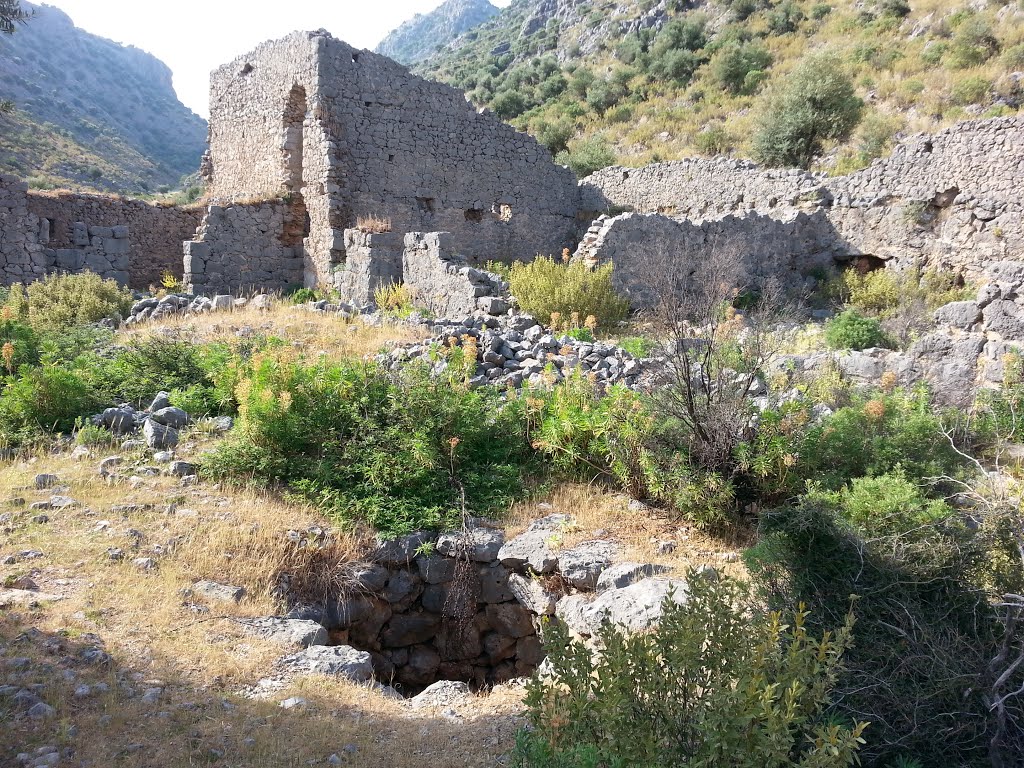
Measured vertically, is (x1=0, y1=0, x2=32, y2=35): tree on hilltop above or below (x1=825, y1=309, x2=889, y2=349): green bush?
above

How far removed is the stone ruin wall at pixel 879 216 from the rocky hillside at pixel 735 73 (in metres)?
3.73

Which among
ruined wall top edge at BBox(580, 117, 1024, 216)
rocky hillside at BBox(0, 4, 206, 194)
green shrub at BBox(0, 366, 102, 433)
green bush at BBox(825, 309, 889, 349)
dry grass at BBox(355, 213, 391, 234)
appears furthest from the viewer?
rocky hillside at BBox(0, 4, 206, 194)

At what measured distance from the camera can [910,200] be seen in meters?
13.5

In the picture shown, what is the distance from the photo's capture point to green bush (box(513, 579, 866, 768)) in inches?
85.3

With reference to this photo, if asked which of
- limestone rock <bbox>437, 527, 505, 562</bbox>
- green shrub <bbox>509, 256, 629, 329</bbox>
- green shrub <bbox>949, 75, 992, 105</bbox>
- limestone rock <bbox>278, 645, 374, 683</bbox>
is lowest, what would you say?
limestone rock <bbox>278, 645, 374, 683</bbox>

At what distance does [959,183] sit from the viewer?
12.9 meters

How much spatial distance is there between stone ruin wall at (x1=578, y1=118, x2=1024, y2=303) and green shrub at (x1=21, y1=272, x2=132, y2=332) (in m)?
7.63

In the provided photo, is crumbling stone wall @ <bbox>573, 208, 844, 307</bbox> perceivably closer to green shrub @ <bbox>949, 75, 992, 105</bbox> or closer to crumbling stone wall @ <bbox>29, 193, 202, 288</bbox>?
crumbling stone wall @ <bbox>29, 193, 202, 288</bbox>

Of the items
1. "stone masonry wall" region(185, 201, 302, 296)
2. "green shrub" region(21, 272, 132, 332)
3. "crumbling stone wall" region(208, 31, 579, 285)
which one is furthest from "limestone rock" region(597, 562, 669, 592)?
"stone masonry wall" region(185, 201, 302, 296)

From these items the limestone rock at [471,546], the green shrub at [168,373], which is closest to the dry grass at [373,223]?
the green shrub at [168,373]

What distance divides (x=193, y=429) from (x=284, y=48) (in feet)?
34.7

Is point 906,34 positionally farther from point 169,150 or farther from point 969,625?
point 169,150

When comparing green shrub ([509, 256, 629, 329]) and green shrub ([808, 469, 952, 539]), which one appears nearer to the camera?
green shrub ([808, 469, 952, 539])

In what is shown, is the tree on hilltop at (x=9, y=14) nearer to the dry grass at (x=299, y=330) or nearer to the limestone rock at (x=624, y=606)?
the dry grass at (x=299, y=330)
